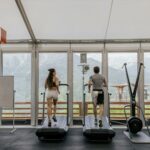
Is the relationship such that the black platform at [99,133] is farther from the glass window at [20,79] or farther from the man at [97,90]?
the glass window at [20,79]

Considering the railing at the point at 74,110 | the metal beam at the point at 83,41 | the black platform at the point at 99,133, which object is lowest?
the black platform at the point at 99,133

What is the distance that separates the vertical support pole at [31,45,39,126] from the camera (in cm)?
931

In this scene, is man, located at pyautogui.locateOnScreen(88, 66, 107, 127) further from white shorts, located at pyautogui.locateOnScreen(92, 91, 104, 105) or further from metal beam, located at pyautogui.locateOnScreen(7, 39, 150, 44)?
metal beam, located at pyautogui.locateOnScreen(7, 39, 150, 44)

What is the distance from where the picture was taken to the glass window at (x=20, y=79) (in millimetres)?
9414
